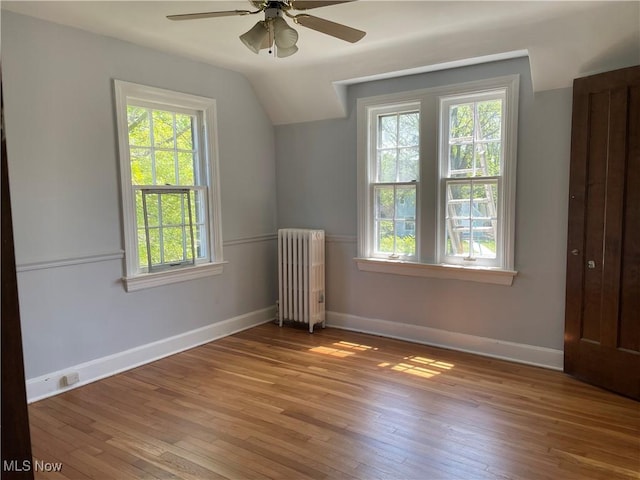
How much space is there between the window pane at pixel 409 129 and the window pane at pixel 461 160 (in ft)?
1.18

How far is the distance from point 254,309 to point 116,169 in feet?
6.78

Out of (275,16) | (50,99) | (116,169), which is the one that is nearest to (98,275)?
(116,169)

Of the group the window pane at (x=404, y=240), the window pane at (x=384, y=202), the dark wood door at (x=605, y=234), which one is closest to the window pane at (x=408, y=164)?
the window pane at (x=384, y=202)

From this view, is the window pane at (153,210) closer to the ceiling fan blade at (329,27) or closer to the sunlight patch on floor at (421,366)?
the ceiling fan blade at (329,27)

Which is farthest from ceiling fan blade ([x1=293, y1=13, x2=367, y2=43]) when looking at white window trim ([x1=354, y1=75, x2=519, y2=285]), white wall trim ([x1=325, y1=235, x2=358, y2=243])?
white wall trim ([x1=325, y1=235, x2=358, y2=243])

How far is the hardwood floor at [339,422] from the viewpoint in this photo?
2225mm

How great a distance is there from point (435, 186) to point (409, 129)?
2.00 ft

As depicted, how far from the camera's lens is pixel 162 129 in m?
3.77

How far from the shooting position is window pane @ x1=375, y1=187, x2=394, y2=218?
13.9ft

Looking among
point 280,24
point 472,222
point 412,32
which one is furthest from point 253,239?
point 280,24

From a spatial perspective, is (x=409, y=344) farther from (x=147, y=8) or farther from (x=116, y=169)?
(x=147, y=8)

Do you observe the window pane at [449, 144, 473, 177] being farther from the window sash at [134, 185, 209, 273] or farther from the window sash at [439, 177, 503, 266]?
the window sash at [134, 185, 209, 273]

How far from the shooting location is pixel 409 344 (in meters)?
4.06

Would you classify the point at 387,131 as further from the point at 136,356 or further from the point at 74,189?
the point at 136,356
